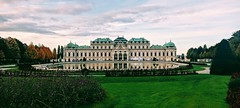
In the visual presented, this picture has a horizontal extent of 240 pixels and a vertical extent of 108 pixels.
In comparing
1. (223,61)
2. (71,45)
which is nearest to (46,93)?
(223,61)

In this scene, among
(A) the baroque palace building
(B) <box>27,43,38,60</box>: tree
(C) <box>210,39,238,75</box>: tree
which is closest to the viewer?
(C) <box>210,39,238,75</box>: tree

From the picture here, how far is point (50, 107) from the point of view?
35.3 ft

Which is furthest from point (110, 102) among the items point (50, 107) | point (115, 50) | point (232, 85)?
point (115, 50)

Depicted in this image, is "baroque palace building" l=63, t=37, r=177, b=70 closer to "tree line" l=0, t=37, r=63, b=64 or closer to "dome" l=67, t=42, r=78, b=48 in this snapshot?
"dome" l=67, t=42, r=78, b=48

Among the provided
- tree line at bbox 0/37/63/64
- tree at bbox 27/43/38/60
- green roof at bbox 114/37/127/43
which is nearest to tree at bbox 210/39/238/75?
tree line at bbox 0/37/63/64

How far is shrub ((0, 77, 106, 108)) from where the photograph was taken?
10.4 m

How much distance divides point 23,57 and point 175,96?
6011cm

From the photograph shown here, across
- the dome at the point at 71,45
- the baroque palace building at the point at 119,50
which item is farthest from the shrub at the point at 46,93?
the dome at the point at 71,45

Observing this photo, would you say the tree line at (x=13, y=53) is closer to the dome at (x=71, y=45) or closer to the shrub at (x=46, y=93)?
the dome at (x=71, y=45)

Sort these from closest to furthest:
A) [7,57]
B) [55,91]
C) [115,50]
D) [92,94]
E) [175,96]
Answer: [55,91] < [92,94] < [175,96] < [7,57] < [115,50]

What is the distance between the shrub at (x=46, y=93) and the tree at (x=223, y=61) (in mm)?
20260

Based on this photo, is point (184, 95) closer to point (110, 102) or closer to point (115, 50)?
point (110, 102)

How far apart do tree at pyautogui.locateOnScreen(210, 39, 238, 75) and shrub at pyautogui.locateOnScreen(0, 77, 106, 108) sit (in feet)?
66.5

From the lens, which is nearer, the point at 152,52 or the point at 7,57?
the point at 7,57
